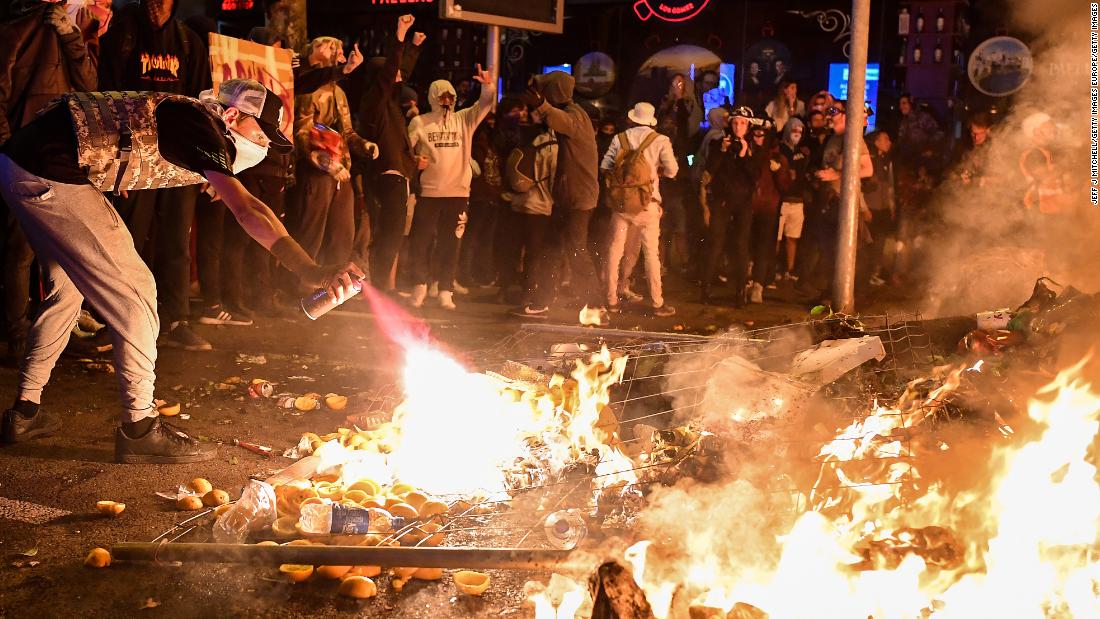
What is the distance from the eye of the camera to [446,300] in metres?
10.6

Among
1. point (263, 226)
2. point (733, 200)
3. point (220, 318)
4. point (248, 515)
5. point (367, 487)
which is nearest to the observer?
point (248, 515)

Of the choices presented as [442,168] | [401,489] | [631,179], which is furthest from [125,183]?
[631,179]

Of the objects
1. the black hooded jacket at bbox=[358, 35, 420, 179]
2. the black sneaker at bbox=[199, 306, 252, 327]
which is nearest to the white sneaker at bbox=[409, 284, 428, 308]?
the black hooded jacket at bbox=[358, 35, 420, 179]

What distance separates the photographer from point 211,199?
8.95 meters

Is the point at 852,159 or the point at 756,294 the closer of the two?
the point at 852,159

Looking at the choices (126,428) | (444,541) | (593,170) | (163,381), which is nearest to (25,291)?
(163,381)

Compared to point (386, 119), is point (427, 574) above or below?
below

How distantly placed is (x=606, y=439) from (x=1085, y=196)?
252 inches

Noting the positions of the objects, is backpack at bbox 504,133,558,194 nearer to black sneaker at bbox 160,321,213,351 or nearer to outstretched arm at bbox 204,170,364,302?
black sneaker at bbox 160,321,213,351

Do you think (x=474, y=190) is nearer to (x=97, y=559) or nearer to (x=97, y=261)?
(x=97, y=261)

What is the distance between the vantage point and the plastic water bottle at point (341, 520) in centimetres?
444

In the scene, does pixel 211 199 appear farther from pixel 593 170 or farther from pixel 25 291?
pixel 593 170

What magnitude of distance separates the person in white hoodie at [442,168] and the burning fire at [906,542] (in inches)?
252

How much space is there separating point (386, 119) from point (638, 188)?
2.58 m
